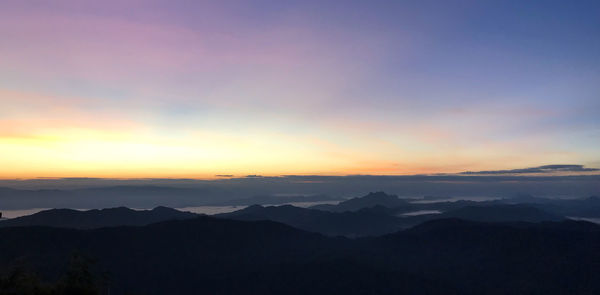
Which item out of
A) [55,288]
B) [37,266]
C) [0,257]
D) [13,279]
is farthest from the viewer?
[0,257]

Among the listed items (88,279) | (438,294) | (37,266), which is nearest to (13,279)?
(88,279)

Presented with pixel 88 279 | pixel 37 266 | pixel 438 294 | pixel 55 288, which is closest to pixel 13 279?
pixel 55 288

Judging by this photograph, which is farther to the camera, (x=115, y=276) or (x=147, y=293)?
(x=115, y=276)

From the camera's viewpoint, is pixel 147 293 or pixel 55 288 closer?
pixel 55 288

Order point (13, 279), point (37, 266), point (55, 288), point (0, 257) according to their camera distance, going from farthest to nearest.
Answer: point (0, 257) → point (37, 266) → point (55, 288) → point (13, 279)

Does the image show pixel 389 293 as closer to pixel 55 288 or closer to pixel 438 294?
pixel 438 294

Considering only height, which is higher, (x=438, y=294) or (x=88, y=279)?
(x=88, y=279)

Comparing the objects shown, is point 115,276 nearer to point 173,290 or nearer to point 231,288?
point 173,290

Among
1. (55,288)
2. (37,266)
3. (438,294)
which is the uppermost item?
(55,288)

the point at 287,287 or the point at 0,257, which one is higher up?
the point at 0,257
